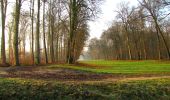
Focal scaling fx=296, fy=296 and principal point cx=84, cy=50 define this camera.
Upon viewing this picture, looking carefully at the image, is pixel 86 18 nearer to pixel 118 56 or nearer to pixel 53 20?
pixel 53 20

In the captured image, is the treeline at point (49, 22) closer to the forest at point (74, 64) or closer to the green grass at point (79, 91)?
the forest at point (74, 64)

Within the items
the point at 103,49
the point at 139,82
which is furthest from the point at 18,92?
the point at 103,49

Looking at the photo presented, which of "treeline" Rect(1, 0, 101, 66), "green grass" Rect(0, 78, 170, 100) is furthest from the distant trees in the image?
"green grass" Rect(0, 78, 170, 100)

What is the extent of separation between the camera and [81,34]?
150ft

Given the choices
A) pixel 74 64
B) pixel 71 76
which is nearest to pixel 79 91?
pixel 71 76

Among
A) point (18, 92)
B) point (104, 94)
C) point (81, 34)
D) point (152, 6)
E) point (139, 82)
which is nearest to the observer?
point (18, 92)

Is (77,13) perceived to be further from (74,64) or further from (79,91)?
(79,91)

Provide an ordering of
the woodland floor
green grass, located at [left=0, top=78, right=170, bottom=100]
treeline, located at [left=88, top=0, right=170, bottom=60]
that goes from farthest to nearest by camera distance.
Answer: treeline, located at [left=88, top=0, right=170, bottom=60]
the woodland floor
green grass, located at [left=0, top=78, right=170, bottom=100]

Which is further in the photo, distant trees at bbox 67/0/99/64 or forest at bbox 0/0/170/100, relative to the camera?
distant trees at bbox 67/0/99/64

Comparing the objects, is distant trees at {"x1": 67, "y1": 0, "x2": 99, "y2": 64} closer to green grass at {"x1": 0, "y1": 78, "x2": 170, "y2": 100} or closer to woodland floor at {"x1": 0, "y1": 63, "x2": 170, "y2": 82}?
woodland floor at {"x1": 0, "y1": 63, "x2": 170, "y2": 82}

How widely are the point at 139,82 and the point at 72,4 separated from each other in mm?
23623

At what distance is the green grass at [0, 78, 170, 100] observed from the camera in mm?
12281

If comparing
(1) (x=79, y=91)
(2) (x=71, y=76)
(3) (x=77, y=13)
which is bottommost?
(1) (x=79, y=91)

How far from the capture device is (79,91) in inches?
512
